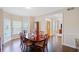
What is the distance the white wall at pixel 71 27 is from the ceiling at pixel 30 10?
270mm

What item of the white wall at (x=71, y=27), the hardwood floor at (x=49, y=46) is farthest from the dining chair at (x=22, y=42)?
the white wall at (x=71, y=27)

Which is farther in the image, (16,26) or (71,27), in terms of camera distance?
(16,26)

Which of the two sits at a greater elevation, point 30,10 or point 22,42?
point 30,10

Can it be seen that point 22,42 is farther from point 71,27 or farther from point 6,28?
point 71,27

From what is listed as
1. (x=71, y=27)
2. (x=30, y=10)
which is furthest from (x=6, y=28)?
(x=71, y=27)

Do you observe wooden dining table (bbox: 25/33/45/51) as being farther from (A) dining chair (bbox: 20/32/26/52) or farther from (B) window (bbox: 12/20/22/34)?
(B) window (bbox: 12/20/22/34)

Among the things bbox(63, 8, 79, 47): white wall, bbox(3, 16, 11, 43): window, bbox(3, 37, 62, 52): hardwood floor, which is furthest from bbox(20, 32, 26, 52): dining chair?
bbox(63, 8, 79, 47): white wall

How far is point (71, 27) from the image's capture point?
2.20m

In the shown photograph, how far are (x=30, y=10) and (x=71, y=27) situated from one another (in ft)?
3.07
